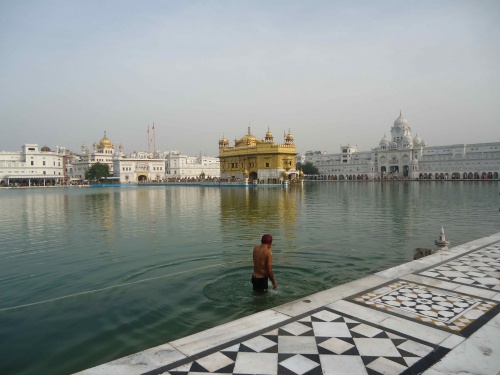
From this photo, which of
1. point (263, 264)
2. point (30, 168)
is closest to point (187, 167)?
point (30, 168)

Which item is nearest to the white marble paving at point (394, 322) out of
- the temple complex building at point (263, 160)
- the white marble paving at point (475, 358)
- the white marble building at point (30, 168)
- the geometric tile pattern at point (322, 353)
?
the geometric tile pattern at point (322, 353)

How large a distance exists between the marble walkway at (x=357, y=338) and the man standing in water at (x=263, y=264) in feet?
3.12

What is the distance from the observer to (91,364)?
468cm

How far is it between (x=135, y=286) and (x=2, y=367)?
3.16 meters

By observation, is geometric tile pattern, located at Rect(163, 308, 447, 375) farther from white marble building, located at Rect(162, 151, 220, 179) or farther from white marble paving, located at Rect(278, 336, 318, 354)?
white marble building, located at Rect(162, 151, 220, 179)

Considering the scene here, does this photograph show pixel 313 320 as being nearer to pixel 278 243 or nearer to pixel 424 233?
pixel 278 243

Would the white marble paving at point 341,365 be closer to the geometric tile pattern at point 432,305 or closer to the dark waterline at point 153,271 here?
the geometric tile pattern at point 432,305

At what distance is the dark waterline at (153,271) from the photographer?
5.43m

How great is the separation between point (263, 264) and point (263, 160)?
5932 centimetres

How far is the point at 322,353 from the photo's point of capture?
4195 mm

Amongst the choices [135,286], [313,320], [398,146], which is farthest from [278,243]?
[398,146]

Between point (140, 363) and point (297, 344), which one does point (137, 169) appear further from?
point (297, 344)

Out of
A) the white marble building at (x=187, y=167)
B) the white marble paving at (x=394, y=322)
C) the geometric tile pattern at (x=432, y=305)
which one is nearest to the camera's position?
the white marble paving at (x=394, y=322)

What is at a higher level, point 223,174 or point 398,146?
point 398,146
